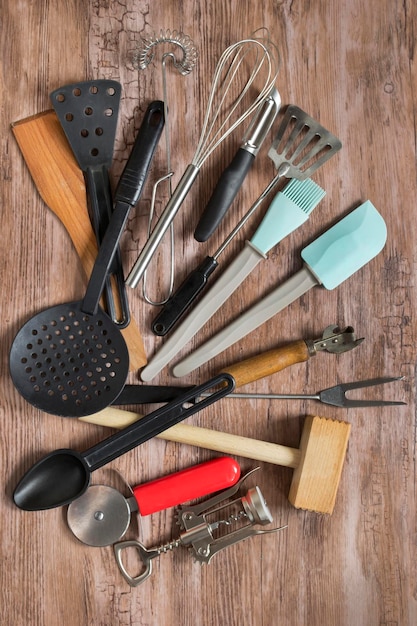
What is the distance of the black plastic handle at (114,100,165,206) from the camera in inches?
37.7

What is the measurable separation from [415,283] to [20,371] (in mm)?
611

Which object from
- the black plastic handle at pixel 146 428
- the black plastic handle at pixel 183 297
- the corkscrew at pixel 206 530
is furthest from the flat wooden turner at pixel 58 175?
the corkscrew at pixel 206 530

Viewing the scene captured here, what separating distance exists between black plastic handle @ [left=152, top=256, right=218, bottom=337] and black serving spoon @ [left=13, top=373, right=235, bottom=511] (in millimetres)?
104

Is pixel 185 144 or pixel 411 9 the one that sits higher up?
pixel 411 9

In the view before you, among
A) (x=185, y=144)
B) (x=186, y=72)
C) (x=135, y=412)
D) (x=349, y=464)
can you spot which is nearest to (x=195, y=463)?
(x=135, y=412)

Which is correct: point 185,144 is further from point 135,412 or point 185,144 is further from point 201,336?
point 135,412

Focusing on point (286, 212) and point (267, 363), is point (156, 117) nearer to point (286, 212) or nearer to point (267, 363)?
point (286, 212)

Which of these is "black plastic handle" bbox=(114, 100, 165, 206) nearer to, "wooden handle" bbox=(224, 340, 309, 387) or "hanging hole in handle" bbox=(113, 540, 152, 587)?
"wooden handle" bbox=(224, 340, 309, 387)

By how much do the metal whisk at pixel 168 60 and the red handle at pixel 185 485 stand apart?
0.25m

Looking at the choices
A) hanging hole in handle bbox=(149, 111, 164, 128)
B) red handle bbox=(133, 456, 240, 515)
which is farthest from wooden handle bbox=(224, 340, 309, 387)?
hanging hole in handle bbox=(149, 111, 164, 128)

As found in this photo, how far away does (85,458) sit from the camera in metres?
0.98

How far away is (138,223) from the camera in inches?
40.0

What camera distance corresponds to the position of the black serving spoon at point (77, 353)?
3.19 feet

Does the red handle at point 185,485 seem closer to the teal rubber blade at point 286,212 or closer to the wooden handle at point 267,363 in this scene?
the wooden handle at point 267,363
